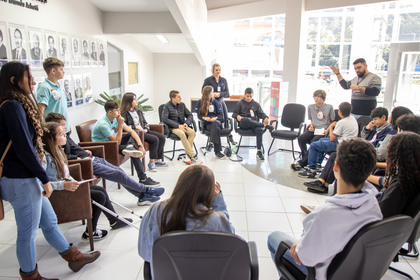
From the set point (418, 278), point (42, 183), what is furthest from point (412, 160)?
point (42, 183)

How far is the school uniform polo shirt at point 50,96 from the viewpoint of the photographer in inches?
134

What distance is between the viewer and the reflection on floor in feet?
8.19

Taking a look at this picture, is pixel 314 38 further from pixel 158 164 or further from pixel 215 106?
pixel 158 164

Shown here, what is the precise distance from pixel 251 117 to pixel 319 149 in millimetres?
1559

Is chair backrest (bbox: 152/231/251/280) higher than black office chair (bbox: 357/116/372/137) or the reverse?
the reverse

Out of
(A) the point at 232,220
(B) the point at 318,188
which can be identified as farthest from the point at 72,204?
(B) the point at 318,188

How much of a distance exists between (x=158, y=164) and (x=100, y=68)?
2386mm

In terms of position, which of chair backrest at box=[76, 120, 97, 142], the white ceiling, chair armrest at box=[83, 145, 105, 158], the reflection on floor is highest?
the white ceiling

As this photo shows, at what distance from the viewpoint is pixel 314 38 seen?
11086mm

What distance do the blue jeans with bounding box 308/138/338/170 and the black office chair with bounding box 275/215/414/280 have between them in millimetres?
2960

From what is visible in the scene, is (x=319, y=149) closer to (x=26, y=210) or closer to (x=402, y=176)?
(x=402, y=176)

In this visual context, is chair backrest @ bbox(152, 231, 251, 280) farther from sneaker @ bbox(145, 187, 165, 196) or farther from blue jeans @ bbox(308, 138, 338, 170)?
blue jeans @ bbox(308, 138, 338, 170)

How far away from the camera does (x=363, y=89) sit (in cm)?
467

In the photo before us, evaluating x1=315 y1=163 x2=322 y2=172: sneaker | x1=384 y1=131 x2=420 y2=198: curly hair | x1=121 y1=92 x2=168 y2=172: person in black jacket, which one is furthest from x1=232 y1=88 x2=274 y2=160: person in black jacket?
x1=384 y1=131 x2=420 y2=198: curly hair
